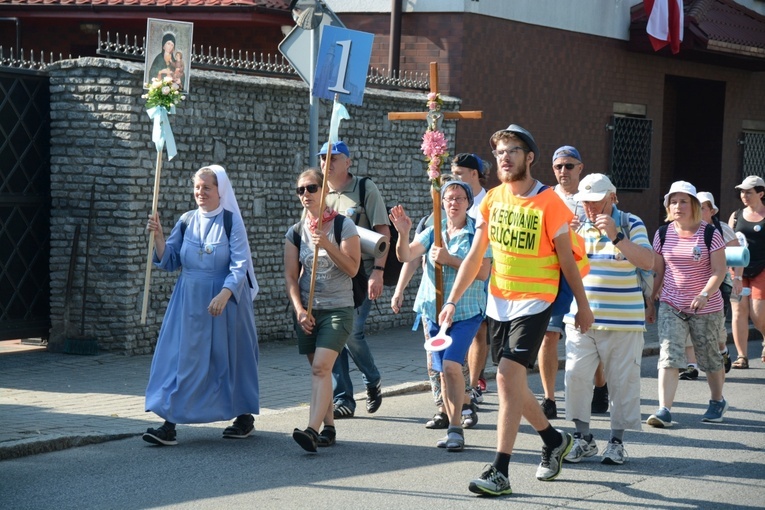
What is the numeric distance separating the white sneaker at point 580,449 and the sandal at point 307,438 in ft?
5.35

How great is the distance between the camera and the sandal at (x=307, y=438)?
7.75m

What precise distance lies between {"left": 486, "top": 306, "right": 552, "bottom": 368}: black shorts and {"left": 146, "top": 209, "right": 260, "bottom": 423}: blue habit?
6.86 feet

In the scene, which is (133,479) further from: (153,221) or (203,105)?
(203,105)

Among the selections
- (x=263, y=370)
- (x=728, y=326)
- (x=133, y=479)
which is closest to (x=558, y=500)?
(x=133, y=479)

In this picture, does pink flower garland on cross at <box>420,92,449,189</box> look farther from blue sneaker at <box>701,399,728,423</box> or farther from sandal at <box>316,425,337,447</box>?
blue sneaker at <box>701,399,728,423</box>

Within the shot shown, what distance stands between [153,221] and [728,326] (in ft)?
33.4

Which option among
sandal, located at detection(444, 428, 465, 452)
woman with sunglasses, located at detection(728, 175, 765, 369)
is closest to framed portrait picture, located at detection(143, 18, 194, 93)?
sandal, located at detection(444, 428, 465, 452)

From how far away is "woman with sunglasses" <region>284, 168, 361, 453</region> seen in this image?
8.04 meters

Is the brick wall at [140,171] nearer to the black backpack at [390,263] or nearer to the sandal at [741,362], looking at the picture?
the black backpack at [390,263]

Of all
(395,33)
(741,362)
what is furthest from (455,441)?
(395,33)

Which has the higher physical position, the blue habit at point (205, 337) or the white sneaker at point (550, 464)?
the blue habit at point (205, 337)

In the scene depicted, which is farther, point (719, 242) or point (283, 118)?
point (283, 118)

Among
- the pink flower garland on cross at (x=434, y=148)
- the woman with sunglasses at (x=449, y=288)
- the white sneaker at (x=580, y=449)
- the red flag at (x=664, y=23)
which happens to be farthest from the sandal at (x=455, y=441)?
the red flag at (x=664, y=23)

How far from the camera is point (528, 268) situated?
23.2 ft
